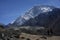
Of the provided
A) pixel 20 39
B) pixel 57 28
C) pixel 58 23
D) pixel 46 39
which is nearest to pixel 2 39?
pixel 20 39

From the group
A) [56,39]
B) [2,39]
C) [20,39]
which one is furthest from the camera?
[56,39]

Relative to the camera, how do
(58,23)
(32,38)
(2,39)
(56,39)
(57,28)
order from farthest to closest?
(58,23) < (57,28) < (56,39) < (32,38) < (2,39)

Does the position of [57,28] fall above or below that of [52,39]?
above

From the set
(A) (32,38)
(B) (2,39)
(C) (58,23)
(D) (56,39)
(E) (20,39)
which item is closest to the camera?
(B) (2,39)

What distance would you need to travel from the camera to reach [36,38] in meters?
35.6

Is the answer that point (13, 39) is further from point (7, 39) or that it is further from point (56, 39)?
point (56, 39)

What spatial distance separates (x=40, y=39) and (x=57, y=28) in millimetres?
26614

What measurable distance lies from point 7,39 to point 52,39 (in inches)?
451

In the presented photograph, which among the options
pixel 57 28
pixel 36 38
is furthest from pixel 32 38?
pixel 57 28

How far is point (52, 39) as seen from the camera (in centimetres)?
3706

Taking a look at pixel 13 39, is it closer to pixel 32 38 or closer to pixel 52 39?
pixel 32 38

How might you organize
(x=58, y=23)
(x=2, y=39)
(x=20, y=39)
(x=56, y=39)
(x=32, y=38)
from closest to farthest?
(x=2, y=39), (x=20, y=39), (x=32, y=38), (x=56, y=39), (x=58, y=23)

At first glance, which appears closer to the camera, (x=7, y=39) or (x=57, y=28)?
(x=7, y=39)

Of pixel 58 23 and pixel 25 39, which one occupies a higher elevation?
pixel 58 23
